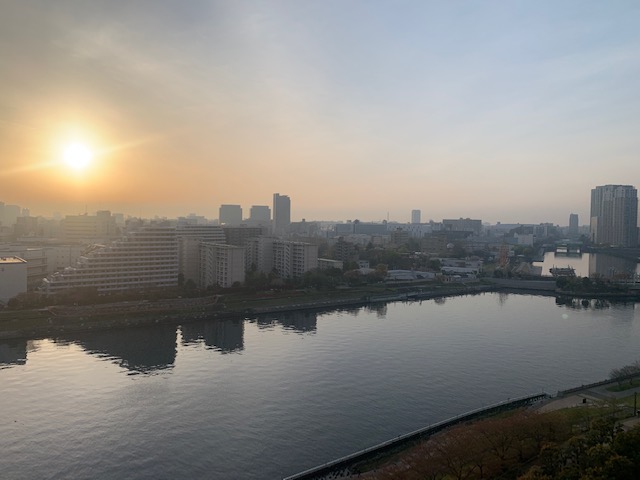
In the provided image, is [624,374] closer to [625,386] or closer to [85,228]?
[625,386]

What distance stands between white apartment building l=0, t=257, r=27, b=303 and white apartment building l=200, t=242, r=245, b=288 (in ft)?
16.3

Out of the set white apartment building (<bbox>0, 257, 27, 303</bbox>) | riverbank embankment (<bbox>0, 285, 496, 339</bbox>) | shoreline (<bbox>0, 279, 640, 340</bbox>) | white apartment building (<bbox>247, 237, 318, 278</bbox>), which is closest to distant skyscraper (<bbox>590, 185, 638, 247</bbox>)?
shoreline (<bbox>0, 279, 640, 340</bbox>)

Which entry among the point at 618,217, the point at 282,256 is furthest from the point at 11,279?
the point at 618,217

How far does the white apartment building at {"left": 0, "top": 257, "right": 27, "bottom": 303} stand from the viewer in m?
11.3

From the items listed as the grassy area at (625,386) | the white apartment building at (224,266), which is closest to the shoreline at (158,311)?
the white apartment building at (224,266)

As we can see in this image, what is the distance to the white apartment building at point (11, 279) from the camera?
11281 millimetres

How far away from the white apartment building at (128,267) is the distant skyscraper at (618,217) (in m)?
40.6

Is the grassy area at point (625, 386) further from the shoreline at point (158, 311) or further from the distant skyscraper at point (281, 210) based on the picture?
the distant skyscraper at point (281, 210)

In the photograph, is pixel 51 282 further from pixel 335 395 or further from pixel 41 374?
pixel 335 395

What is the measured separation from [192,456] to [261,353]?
3.82 meters

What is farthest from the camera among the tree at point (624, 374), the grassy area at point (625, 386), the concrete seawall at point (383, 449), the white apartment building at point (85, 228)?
the white apartment building at point (85, 228)

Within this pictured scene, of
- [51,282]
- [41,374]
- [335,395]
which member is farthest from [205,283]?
[335,395]

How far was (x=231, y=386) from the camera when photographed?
6859mm

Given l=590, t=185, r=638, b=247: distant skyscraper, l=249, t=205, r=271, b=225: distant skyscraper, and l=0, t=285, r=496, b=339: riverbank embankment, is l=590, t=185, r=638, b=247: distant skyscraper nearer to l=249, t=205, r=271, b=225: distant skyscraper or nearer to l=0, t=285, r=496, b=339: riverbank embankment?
l=249, t=205, r=271, b=225: distant skyscraper
